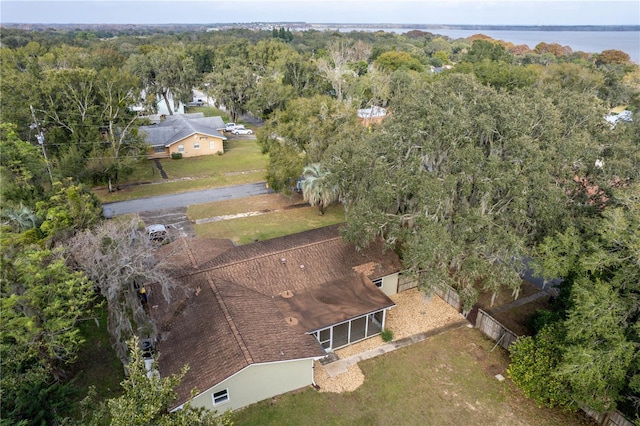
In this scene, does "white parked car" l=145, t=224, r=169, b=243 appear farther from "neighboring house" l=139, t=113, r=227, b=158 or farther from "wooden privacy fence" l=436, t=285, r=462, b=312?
"neighboring house" l=139, t=113, r=227, b=158

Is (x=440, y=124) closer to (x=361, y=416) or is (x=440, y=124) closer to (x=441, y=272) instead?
(x=441, y=272)

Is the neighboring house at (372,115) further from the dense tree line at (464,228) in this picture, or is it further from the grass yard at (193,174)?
the dense tree line at (464,228)

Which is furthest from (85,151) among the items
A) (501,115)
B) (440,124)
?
(501,115)

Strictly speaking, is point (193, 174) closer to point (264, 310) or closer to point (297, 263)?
point (297, 263)

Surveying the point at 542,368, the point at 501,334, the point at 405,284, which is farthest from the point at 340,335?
the point at 542,368

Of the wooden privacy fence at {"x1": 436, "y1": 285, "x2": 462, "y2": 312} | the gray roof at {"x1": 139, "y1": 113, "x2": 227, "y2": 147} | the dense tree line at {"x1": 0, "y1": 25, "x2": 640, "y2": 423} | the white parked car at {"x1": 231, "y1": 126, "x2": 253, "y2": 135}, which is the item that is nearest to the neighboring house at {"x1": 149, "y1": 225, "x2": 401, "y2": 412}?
the dense tree line at {"x1": 0, "y1": 25, "x2": 640, "y2": 423}

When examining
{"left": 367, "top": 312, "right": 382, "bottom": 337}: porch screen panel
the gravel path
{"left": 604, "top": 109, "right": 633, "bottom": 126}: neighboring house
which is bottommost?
the gravel path
